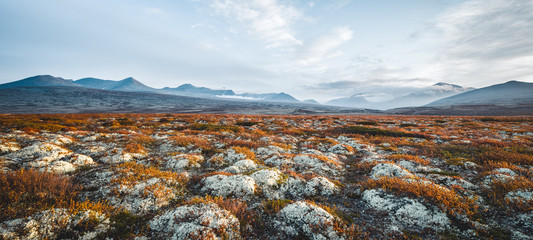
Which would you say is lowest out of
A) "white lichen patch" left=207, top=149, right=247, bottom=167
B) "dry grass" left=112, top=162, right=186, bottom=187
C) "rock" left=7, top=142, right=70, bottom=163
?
"white lichen patch" left=207, top=149, right=247, bottom=167

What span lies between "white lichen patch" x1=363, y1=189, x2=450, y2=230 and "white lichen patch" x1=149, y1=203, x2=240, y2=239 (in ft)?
15.6

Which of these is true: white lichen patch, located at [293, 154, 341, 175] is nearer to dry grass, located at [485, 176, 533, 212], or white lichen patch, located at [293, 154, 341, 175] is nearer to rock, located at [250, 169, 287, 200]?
rock, located at [250, 169, 287, 200]

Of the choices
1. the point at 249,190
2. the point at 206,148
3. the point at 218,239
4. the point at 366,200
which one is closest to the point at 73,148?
the point at 206,148

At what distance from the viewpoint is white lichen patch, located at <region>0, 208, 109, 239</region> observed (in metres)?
4.15

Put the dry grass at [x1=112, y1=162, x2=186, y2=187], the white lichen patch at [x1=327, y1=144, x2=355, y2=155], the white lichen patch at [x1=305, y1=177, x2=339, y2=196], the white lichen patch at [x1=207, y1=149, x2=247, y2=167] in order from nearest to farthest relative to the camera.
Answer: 1. the dry grass at [x1=112, y1=162, x2=186, y2=187]
2. the white lichen patch at [x1=305, y1=177, x2=339, y2=196]
3. the white lichen patch at [x1=207, y1=149, x2=247, y2=167]
4. the white lichen patch at [x1=327, y1=144, x2=355, y2=155]

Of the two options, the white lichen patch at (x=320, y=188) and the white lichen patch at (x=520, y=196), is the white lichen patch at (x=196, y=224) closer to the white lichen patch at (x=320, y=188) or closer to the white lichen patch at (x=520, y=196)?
the white lichen patch at (x=320, y=188)

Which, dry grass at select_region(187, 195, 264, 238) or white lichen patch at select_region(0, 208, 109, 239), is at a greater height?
white lichen patch at select_region(0, 208, 109, 239)

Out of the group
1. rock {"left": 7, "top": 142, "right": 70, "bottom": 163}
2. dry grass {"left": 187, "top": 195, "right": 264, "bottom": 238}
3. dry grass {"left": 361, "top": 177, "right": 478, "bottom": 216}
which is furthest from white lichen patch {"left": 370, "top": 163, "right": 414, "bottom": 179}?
rock {"left": 7, "top": 142, "right": 70, "bottom": 163}

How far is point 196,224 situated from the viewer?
16.2 ft

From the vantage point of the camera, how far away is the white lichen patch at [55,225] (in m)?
4.15

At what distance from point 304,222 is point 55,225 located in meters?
6.33

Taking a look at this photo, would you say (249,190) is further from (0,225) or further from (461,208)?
(461,208)

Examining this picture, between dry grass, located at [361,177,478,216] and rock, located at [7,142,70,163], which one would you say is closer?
dry grass, located at [361,177,478,216]

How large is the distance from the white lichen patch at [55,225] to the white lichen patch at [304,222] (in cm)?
487
